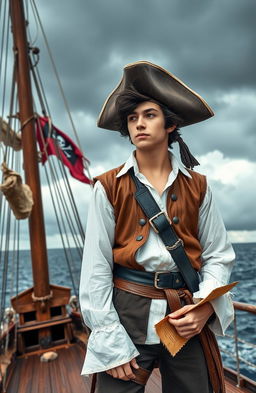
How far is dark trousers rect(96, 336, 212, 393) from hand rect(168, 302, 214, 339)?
13 cm

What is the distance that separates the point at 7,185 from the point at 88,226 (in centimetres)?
282

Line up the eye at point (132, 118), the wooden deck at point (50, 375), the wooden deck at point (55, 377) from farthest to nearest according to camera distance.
Result: the wooden deck at point (50, 375)
the wooden deck at point (55, 377)
the eye at point (132, 118)

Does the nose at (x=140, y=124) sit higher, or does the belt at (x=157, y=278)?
the nose at (x=140, y=124)

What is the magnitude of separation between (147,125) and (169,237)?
48cm

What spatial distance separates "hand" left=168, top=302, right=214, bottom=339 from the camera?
1.17 metres

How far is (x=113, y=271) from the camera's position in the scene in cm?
139

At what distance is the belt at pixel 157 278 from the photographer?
127 centimetres

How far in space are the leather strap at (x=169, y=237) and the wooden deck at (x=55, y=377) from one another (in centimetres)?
197

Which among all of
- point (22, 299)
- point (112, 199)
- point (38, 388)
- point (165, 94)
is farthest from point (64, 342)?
point (165, 94)

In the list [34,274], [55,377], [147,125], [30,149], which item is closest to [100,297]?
[147,125]

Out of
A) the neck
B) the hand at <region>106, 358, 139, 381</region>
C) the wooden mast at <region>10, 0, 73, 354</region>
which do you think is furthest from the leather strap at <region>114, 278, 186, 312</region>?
the wooden mast at <region>10, 0, 73, 354</region>

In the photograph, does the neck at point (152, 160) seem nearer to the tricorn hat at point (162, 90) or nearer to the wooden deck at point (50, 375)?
the tricorn hat at point (162, 90)

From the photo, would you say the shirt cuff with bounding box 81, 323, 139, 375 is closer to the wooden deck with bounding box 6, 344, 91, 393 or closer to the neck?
the neck

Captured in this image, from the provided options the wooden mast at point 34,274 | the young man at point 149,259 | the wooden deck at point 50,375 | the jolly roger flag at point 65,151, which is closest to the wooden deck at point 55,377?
the wooden deck at point 50,375
